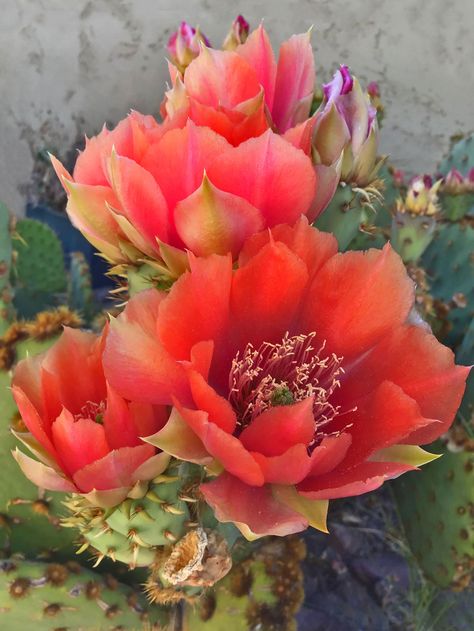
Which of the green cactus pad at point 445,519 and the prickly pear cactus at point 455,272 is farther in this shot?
the prickly pear cactus at point 455,272

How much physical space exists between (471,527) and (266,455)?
0.53 m

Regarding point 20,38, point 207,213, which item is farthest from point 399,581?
point 20,38

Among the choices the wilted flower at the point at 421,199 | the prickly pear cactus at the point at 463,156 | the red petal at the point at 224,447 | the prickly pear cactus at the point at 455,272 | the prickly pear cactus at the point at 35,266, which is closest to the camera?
the red petal at the point at 224,447

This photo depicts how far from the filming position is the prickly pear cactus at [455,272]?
3.39 feet

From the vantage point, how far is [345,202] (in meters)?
0.53

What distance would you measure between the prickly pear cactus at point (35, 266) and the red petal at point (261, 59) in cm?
89

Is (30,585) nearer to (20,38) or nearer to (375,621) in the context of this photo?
(375,621)

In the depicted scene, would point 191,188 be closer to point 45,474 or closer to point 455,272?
point 45,474

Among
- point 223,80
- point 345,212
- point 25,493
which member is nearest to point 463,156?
point 345,212

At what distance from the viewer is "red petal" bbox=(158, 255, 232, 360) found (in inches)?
14.9

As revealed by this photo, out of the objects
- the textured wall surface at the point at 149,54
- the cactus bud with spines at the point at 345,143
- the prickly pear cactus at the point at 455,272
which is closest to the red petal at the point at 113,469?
the cactus bud with spines at the point at 345,143

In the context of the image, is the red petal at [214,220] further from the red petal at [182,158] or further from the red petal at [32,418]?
the red petal at [32,418]

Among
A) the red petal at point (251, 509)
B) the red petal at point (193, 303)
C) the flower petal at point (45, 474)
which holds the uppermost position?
the red petal at point (193, 303)

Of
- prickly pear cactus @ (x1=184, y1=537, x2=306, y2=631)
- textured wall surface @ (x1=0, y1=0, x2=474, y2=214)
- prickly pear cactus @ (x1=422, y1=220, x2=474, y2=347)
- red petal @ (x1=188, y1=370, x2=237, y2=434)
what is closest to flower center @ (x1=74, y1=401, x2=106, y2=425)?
red petal @ (x1=188, y1=370, x2=237, y2=434)
